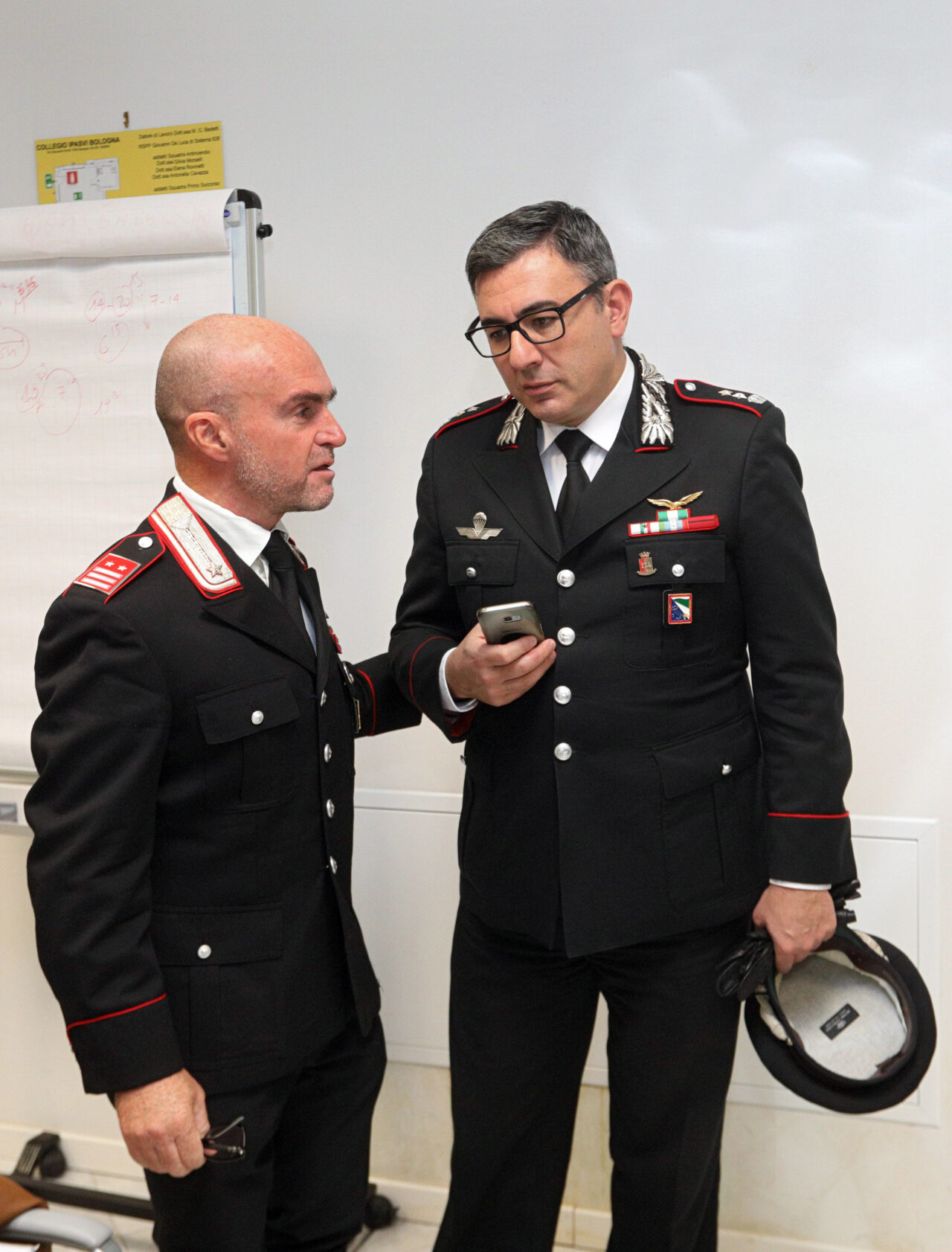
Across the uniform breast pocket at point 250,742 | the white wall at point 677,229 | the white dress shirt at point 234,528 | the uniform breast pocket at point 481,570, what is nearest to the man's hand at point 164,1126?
the uniform breast pocket at point 250,742

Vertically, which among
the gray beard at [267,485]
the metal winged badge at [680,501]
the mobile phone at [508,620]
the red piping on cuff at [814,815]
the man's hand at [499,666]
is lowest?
the red piping on cuff at [814,815]

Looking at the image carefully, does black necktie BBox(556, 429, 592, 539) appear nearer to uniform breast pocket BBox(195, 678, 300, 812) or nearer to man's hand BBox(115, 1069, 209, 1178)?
uniform breast pocket BBox(195, 678, 300, 812)

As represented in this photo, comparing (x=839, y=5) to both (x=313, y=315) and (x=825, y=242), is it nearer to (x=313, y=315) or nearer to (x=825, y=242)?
(x=825, y=242)

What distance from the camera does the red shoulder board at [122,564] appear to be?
1.33m

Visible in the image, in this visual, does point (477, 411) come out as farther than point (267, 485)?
Yes

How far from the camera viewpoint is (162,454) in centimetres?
219

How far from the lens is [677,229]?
2086 millimetres

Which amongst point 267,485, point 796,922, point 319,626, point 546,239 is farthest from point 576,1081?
point 546,239

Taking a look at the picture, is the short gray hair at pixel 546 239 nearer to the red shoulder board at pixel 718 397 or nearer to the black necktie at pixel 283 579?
the red shoulder board at pixel 718 397

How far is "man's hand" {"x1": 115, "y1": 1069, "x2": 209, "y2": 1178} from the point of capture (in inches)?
49.9

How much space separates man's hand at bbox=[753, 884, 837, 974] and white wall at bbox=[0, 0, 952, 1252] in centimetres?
65

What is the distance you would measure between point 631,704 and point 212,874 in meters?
0.59

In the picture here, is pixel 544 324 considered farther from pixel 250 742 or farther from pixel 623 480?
pixel 250 742

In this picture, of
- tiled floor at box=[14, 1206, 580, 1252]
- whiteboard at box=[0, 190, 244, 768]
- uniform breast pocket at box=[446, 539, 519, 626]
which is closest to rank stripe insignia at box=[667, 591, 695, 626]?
uniform breast pocket at box=[446, 539, 519, 626]
